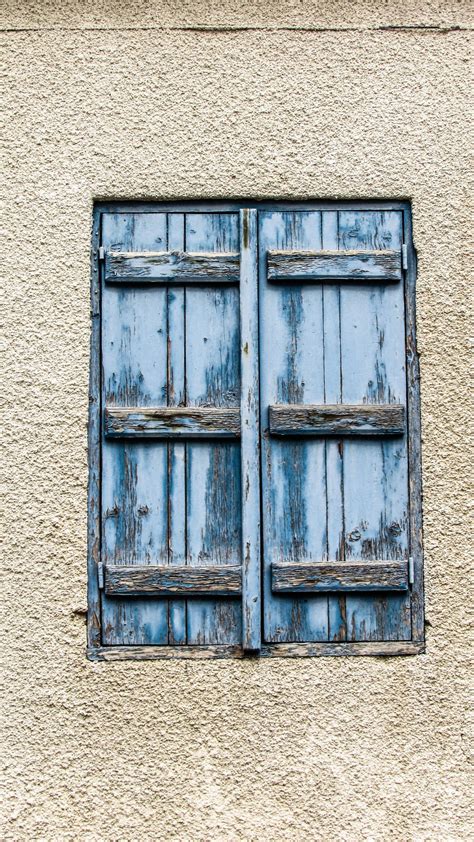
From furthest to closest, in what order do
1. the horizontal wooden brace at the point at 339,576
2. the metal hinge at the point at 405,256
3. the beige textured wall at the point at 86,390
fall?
1. the metal hinge at the point at 405,256
2. the horizontal wooden brace at the point at 339,576
3. the beige textured wall at the point at 86,390

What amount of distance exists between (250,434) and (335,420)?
303mm

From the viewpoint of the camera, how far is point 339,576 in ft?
9.00

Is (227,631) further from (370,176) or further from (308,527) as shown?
(370,176)

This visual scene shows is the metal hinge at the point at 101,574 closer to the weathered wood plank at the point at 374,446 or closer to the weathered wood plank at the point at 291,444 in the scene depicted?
the weathered wood plank at the point at 291,444

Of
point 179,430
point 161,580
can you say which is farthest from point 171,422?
point 161,580

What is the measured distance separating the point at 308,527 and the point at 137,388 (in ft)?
2.56

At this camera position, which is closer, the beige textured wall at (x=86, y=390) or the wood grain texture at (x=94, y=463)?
the beige textured wall at (x=86, y=390)

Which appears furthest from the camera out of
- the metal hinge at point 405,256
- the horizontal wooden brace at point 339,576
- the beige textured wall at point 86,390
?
the metal hinge at point 405,256

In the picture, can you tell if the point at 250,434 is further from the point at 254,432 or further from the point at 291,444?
the point at 291,444

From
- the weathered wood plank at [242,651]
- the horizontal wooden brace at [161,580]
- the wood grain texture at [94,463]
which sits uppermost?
the wood grain texture at [94,463]

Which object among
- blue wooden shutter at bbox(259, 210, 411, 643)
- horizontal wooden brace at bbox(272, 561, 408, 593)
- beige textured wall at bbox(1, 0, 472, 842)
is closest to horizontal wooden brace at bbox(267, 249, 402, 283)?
blue wooden shutter at bbox(259, 210, 411, 643)

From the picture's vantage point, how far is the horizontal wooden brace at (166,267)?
2812 mm

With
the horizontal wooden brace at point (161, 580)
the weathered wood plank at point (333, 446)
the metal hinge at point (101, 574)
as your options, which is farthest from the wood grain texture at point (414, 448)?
the metal hinge at point (101, 574)

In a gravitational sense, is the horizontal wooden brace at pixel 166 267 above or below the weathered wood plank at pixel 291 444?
above
